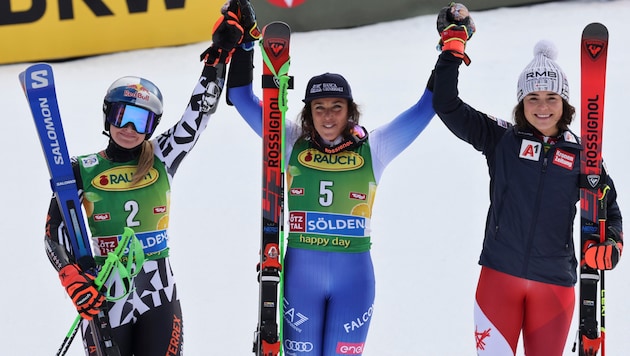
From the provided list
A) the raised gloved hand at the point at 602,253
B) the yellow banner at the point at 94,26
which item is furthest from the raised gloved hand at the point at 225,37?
the yellow banner at the point at 94,26

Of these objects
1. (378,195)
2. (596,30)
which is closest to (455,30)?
(596,30)

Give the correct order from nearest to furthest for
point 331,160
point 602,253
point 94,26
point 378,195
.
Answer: point 602,253
point 331,160
point 378,195
point 94,26

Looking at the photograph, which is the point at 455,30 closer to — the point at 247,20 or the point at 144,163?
the point at 247,20

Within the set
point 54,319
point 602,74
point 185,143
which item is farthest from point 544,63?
point 54,319

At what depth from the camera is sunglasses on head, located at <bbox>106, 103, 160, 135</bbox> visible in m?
4.05

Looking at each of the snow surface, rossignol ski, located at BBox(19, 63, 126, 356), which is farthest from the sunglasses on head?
the snow surface

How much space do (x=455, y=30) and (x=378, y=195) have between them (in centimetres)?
336

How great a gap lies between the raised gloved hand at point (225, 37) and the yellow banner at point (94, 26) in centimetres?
578

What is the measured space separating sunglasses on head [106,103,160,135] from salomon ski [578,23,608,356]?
1.88 m

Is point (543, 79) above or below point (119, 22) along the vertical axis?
below

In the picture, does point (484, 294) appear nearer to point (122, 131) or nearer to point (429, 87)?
point (429, 87)

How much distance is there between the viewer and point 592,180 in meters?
3.97

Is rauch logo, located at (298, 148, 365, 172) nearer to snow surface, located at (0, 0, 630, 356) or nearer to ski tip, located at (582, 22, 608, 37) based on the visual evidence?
ski tip, located at (582, 22, 608, 37)

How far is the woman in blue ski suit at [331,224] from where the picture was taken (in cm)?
418
